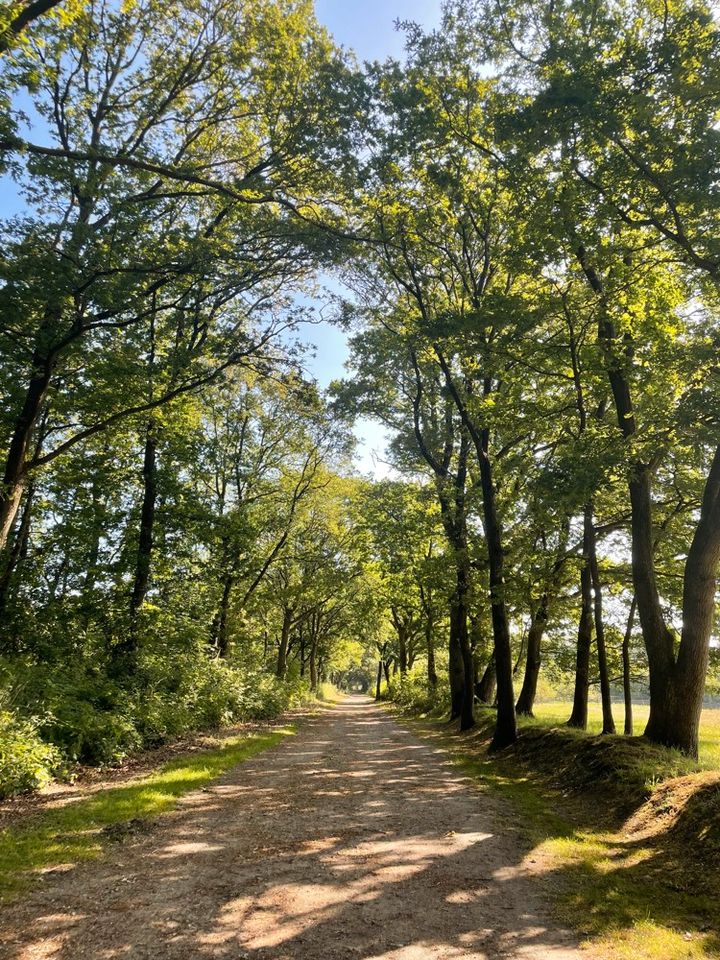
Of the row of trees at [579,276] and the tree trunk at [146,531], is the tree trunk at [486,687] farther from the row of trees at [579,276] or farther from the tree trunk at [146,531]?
the tree trunk at [146,531]

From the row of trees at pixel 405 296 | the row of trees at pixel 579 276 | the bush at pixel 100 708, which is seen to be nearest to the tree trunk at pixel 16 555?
the row of trees at pixel 405 296

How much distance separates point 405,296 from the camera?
60.8 feet

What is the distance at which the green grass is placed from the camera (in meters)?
5.44

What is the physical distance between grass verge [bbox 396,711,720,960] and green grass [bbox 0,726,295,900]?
4.77 meters

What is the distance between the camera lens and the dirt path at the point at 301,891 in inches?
162

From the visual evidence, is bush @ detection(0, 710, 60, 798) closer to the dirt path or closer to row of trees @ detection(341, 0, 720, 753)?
the dirt path

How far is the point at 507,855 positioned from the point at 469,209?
1375 centimetres

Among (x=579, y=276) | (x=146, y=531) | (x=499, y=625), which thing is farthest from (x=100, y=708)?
(x=579, y=276)

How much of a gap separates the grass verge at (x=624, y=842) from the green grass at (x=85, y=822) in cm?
477

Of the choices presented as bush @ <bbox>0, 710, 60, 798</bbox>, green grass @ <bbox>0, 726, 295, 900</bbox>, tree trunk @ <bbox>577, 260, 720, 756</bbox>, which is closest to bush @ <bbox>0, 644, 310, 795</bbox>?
bush @ <bbox>0, 710, 60, 798</bbox>

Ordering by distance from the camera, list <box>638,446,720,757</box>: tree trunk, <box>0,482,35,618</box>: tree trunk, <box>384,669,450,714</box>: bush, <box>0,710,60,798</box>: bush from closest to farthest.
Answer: <box>0,710,60,798</box>: bush < <box>638,446,720,757</box>: tree trunk < <box>0,482,35,618</box>: tree trunk < <box>384,669,450,714</box>: bush

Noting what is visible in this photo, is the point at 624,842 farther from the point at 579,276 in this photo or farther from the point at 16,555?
the point at 16,555

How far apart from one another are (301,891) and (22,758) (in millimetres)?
4967

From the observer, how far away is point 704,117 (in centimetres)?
832
